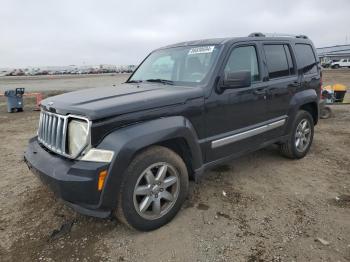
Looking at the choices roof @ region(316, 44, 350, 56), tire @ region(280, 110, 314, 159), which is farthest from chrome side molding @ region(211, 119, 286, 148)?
roof @ region(316, 44, 350, 56)

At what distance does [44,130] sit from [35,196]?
1118 mm

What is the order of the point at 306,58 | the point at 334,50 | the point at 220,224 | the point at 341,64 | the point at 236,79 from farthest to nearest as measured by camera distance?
the point at 334,50 → the point at 341,64 → the point at 306,58 → the point at 236,79 → the point at 220,224

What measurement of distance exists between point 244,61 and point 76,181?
262 cm

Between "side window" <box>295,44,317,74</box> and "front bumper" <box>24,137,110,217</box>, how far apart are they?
150 inches

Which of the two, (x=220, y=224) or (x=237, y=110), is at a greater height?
(x=237, y=110)

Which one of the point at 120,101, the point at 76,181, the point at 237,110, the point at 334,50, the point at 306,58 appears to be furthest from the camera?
the point at 334,50

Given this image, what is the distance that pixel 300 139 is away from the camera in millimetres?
5273

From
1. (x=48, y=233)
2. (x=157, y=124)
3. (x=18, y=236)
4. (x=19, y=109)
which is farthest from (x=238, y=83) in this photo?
(x=19, y=109)

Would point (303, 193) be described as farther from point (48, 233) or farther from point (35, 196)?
point (35, 196)

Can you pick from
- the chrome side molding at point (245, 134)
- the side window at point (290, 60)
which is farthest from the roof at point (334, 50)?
the chrome side molding at point (245, 134)

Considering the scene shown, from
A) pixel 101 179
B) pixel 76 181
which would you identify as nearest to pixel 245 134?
pixel 101 179

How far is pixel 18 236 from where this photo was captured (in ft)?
10.7

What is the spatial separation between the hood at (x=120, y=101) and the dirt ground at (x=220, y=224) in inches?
49.6

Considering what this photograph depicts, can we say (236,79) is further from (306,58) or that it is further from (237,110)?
(306,58)
